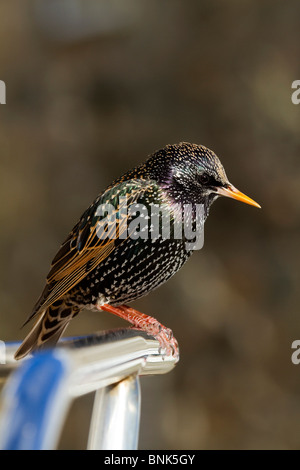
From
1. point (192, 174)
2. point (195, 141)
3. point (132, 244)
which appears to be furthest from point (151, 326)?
point (195, 141)

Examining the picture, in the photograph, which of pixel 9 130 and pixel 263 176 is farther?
pixel 9 130

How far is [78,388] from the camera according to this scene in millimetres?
468

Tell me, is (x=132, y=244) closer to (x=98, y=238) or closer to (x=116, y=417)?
(x=98, y=238)

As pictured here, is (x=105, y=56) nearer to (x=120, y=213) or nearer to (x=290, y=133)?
(x=290, y=133)

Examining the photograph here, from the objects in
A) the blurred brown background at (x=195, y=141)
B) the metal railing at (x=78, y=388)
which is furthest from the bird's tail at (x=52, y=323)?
the blurred brown background at (x=195, y=141)

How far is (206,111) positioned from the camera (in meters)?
3.09

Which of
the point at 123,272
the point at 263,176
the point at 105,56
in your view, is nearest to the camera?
the point at 123,272

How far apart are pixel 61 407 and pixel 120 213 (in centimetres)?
95

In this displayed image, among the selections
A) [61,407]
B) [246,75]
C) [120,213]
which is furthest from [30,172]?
[61,407]

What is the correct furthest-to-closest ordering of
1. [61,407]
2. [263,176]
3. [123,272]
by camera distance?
1. [263,176]
2. [123,272]
3. [61,407]

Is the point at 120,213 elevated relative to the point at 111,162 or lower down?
lower down

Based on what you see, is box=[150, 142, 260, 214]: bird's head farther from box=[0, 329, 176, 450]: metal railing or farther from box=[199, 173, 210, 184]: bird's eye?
box=[0, 329, 176, 450]: metal railing

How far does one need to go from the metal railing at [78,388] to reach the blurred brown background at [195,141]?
2.34 metres

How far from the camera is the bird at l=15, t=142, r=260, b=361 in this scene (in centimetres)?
129
